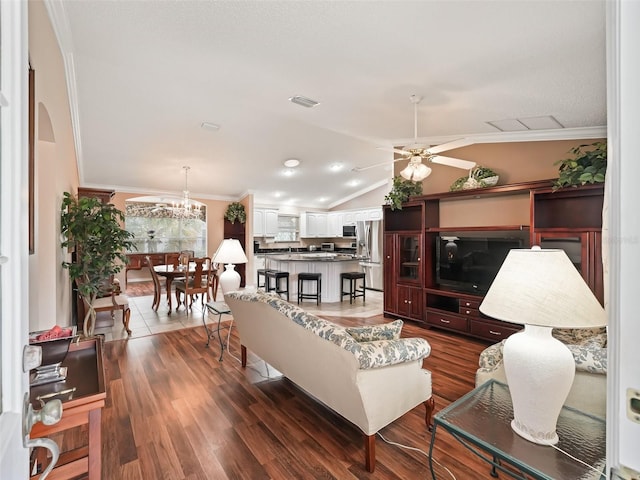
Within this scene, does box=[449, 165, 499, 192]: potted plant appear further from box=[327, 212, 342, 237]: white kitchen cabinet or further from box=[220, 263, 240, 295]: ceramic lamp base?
box=[327, 212, 342, 237]: white kitchen cabinet

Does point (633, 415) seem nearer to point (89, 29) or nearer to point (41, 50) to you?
point (41, 50)

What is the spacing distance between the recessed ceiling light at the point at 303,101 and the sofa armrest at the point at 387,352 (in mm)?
2735

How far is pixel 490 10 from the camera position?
1.71 m

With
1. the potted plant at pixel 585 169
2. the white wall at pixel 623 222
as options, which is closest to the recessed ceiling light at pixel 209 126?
the potted plant at pixel 585 169

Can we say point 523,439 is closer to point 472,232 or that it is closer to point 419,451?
point 419,451

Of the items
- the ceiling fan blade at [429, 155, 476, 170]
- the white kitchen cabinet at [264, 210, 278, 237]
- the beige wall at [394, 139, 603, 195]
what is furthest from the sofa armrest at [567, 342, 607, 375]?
the white kitchen cabinet at [264, 210, 278, 237]

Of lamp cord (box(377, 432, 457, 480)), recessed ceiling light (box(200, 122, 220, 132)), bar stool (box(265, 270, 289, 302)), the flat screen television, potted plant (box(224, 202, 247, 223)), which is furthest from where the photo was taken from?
potted plant (box(224, 202, 247, 223))

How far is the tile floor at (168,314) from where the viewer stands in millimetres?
4246

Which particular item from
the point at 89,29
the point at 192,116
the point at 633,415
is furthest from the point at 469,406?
the point at 192,116

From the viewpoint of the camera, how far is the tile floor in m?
4.25

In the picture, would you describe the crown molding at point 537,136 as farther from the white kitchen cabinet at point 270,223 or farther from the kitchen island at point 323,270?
the white kitchen cabinet at point 270,223

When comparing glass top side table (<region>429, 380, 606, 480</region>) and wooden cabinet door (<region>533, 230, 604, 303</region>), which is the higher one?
wooden cabinet door (<region>533, 230, 604, 303</region>)

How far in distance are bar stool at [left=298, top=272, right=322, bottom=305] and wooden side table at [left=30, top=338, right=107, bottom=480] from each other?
176 inches

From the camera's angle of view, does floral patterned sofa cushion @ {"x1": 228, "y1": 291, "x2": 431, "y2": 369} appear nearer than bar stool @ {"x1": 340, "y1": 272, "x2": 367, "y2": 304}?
Yes
